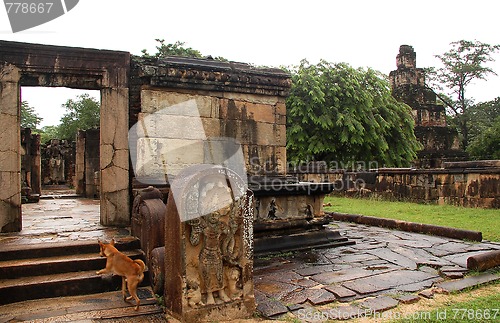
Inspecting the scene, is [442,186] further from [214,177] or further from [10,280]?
[10,280]

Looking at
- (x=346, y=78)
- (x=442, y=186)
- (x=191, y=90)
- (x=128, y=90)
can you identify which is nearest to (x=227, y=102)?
(x=191, y=90)

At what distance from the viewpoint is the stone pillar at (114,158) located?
233 inches

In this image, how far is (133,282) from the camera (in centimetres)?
356

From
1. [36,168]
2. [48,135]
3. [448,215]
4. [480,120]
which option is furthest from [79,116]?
[480,120]

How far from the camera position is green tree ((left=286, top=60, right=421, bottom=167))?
18.1m

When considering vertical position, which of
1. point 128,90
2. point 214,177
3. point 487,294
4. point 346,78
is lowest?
point 487,294

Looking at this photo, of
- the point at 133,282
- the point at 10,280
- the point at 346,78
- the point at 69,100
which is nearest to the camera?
the point at 133,282

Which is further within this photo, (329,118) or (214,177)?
(329,118)

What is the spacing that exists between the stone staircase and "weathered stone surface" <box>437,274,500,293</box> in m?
3.09

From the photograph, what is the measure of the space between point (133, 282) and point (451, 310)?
9.13ft

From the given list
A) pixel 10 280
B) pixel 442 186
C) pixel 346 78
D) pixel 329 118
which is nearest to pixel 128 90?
pixel 10 280

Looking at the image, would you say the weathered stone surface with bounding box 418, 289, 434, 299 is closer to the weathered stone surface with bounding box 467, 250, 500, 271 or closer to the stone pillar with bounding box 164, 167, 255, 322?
the weathered stone surface with bounding box 467, 250, 500, 271

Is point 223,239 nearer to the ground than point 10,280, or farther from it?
farther from it

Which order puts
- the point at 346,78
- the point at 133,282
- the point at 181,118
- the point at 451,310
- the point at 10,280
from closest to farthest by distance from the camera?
1. the point at 451,310
2. the point at 133,282
3. the point at 10,280
4. the point at 181,118
5. the point at 346,78
